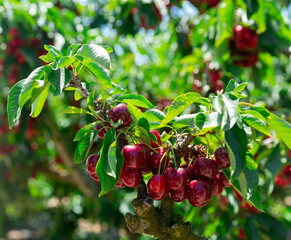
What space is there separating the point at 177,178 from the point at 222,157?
0.11 meters

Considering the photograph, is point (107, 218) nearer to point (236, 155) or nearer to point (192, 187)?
point (192, 187)

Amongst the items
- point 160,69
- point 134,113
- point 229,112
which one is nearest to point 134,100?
point 134,113

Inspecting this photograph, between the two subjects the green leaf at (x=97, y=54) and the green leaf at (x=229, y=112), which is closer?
the green leaf at (x=229, y=112)

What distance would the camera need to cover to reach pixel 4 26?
→ 1.81 m

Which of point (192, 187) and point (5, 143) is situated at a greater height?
point (192, 187)

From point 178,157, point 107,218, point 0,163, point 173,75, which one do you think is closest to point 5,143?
point 0,163

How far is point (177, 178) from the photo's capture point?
2.54 feet

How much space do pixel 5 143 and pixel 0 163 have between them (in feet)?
1.80

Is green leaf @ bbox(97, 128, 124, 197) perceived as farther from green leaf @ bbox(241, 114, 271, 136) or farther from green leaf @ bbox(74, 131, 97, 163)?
green leaf @ bbox(241, 114, 271, 136)

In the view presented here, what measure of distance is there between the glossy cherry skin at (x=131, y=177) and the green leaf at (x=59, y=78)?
0.24m

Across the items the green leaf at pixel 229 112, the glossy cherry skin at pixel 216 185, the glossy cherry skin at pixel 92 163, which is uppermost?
the green leaf at pixel 229 112

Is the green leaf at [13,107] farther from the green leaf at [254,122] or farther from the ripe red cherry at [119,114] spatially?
the green leaf at [254,122]

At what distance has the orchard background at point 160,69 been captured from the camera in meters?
1.75

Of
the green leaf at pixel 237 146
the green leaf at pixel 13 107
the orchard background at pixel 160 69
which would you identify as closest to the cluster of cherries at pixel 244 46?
the orchard background at pixel 160 69
